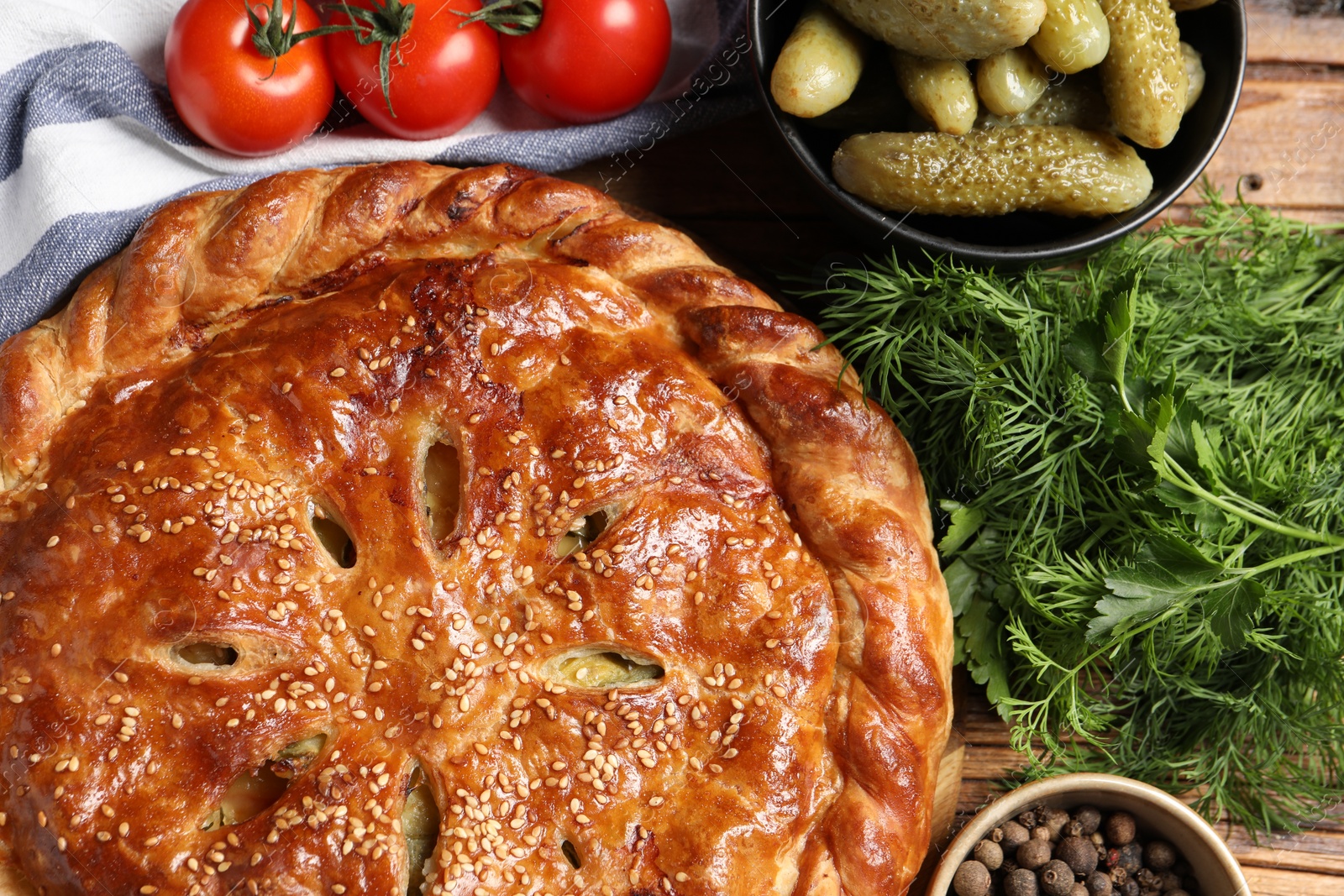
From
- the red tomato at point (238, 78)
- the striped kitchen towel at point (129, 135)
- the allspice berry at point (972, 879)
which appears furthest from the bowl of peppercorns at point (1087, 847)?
the red tomato at point (238, 78)

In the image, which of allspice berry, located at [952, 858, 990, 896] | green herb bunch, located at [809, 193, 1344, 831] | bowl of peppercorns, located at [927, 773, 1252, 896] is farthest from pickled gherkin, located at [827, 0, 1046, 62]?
allspice berry, located at [952, 858, 990, 896]

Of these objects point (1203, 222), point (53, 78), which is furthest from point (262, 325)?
point (1203, 222)

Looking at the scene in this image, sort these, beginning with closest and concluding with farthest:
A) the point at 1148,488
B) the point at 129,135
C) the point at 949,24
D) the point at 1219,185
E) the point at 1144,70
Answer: the point at 949,24 < the point at 1144,70 < the point at 1148,488 < the point at 129,135 < the point at 1219,185

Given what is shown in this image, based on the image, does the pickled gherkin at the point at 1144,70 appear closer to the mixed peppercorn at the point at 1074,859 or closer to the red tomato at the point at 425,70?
the red tomato at the point at 425,70

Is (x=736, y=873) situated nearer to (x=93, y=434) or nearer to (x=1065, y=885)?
(x=1065, y=885)

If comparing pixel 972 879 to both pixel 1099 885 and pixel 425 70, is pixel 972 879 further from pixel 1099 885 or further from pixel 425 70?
pixel 425 70

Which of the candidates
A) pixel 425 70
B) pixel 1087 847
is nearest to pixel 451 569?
pixel 425 70
